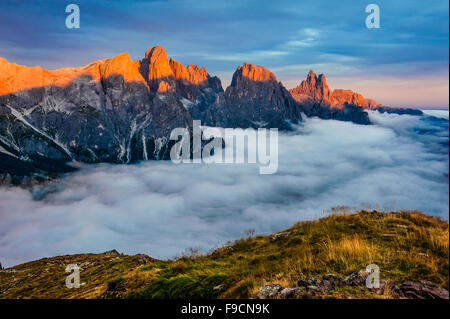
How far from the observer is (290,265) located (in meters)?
8.09

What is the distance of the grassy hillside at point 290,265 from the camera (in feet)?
21.7

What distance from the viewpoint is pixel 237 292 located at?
6.47m

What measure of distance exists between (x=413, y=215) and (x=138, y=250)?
212568 millimetres

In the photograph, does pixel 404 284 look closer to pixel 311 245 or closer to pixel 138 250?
pixel 311 245

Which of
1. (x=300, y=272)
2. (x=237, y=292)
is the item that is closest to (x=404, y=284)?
(x=300, y=272)

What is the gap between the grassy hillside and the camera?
661cm

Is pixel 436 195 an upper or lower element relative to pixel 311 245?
lower
